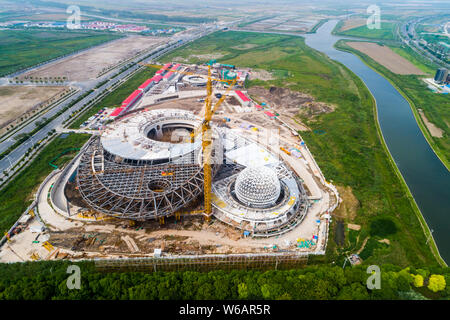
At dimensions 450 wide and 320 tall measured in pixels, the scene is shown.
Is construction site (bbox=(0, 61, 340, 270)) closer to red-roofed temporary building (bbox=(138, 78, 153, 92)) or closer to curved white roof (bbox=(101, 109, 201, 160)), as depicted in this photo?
curved white roof (bbox=(101, 109, 201, 160))

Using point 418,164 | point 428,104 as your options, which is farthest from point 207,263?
point 428,104

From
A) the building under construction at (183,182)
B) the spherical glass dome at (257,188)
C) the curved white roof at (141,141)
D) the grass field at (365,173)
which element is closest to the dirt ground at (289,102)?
the grass field at (365,173)

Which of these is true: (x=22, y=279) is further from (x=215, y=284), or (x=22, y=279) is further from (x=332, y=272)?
(x=332, y=272)

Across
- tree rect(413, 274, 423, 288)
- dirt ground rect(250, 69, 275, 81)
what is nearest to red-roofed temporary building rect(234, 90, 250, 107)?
dirt ground rect(250, 69, 275, 81)

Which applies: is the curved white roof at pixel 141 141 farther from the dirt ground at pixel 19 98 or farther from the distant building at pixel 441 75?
the distant building at pixel 441 75

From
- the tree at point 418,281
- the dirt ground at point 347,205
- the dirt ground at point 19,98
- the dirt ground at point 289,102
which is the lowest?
the dirt ground at point 347,205

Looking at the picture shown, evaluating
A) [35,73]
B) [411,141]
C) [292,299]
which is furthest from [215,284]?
[35,73]
